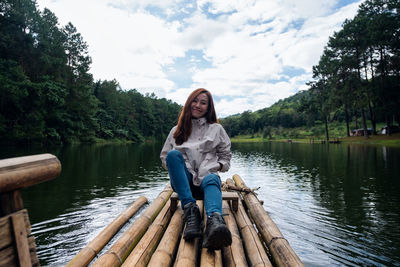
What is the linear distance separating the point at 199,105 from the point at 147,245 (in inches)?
75.4

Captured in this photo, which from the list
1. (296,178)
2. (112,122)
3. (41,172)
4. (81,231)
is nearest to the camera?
(41,172)

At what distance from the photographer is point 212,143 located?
3.35m

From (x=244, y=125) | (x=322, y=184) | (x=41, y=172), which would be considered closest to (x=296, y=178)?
(x=322, y=184)

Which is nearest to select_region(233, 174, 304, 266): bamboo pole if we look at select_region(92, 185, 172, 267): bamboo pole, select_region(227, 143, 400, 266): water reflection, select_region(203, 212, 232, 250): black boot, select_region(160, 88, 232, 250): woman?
select_region(203, 212, 232, 250): black boot

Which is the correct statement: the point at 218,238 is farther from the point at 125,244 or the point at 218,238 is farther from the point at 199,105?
the point at 199,105

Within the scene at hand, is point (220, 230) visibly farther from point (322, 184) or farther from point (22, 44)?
point (22, 44)

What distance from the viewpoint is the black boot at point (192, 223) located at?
250 centimetres

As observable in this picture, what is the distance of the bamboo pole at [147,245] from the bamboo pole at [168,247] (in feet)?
0.36

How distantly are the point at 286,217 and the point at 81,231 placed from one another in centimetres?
438

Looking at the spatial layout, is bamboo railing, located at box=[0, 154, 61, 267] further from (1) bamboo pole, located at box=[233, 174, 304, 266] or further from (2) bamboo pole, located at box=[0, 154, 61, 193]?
(1) bamboo pole, located at box=[233, 174, 304, 266]

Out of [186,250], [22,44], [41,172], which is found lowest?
[186,250]

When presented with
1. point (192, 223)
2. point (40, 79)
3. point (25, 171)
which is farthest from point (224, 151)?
point (40, 79)

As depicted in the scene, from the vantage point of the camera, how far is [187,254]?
223 centimetres

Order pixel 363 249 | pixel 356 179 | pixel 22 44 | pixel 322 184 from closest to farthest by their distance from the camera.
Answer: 1. pixel 363 249
2. pixel 322 184
3. pixel 356 179
4. pixel 22 44
